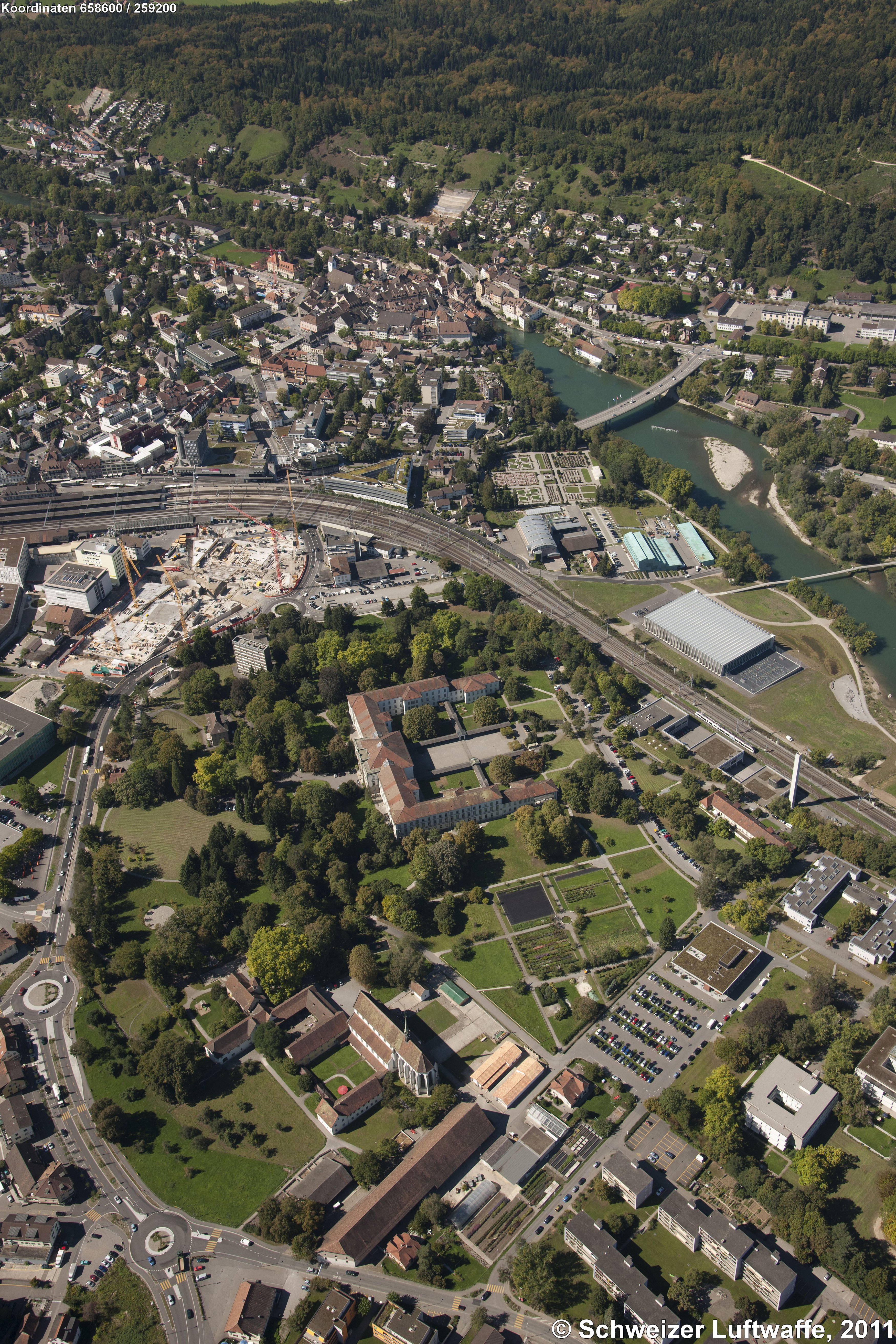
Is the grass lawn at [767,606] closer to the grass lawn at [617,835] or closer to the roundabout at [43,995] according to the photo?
the grass lawn at [617,835]

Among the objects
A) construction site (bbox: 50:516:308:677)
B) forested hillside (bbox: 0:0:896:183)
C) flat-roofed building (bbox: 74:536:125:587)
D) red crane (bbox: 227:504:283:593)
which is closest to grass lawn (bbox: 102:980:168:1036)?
construction site (bbox: 50:516:308:677)

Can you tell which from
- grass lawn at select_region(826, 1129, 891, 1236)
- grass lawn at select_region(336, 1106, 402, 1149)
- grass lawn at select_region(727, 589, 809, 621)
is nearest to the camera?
grass lawn at select_region(826, 1129, 891, 1236)

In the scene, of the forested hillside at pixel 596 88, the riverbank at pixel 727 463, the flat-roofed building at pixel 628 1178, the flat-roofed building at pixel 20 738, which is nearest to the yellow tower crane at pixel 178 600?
the flat-roofed building at pixel 20 738

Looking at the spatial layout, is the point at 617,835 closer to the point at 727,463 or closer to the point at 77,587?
the point at 77,587

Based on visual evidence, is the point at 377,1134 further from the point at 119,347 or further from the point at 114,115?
the point at 114,115

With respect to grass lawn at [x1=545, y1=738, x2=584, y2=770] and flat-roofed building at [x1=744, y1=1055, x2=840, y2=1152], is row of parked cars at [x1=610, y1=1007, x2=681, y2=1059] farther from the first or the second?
grass lawn at [x1=545, y1=738, x2=584, y2=770]

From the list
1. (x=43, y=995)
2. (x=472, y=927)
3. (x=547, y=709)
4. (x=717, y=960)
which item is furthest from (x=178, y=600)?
(x=717, y=960)
